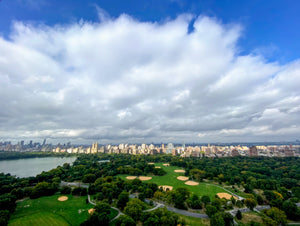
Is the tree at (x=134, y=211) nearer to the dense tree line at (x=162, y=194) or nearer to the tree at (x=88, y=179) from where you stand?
the dense tree line at (x=162, y=194)

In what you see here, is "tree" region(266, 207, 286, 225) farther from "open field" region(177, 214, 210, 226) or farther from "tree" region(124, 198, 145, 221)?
"tree" region(124, 198, 145, 221)

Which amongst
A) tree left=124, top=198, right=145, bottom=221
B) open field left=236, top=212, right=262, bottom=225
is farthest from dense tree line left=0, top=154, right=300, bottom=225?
open field left=236, top=212, right=262, bottom=225

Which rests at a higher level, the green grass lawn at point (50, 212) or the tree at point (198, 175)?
the tree at point (198, 175)

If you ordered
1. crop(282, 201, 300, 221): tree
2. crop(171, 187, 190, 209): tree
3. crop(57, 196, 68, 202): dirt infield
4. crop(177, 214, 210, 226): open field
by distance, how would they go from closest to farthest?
crop(177, 214, 210, 226): open field
crop(282, 201, 300, 221): tree
crop(171, 187, 190, 209): tree
crop(57, 196, 68, 202): dirt infield

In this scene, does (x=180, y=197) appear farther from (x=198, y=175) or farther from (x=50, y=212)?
(x=50, y=212)

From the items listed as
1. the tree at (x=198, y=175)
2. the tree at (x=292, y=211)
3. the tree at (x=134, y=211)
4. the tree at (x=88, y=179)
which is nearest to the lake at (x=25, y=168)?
the tree at (x=88, y=179)

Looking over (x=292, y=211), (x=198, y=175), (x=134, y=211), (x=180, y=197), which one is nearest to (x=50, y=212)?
(x=134, y=211)

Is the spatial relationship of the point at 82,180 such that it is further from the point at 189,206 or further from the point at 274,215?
the point at 274,215

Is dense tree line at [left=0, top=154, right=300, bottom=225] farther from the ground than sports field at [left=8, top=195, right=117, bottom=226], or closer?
farther from the ground
